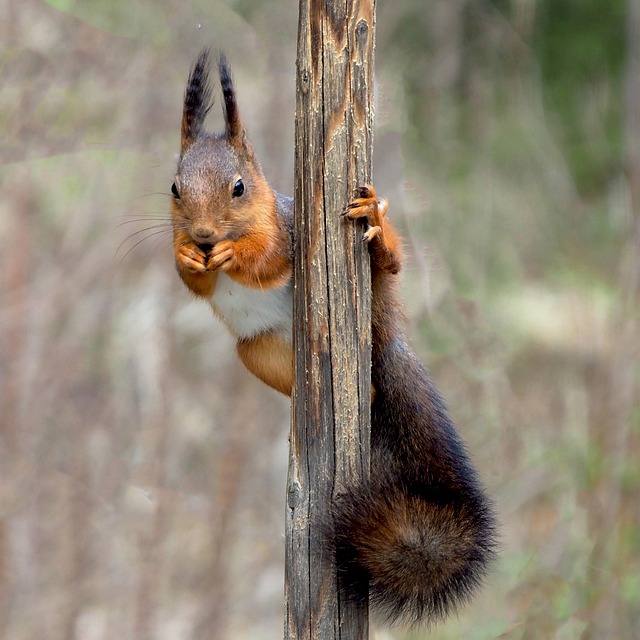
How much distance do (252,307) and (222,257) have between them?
256 mm

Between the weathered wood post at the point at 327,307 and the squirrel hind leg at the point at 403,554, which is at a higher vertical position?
the weathered wood post at the point at 327,307

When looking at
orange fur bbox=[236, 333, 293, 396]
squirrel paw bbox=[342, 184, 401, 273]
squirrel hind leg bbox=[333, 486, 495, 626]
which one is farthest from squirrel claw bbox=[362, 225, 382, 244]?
squirrel hind leg bbox=[333, 486, 495, 626]

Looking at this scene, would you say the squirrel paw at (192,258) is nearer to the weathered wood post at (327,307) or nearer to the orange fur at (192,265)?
the orange fur at (192,265)

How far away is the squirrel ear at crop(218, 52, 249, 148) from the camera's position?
2.32 meters

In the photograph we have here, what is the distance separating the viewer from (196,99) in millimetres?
2453

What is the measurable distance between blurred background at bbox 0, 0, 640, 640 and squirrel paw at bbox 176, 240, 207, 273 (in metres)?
1.80

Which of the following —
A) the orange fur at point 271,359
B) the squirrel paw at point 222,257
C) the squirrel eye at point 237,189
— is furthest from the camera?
the orange fur at point 271,359

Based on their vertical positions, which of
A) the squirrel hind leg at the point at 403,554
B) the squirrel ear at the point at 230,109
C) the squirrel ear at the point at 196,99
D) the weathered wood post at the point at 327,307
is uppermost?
the squirrel ear at the point at 196,99

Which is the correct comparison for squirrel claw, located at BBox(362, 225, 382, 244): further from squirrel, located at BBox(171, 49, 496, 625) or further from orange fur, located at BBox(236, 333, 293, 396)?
orange fur, located at BBox(236, 333, 293, 396)

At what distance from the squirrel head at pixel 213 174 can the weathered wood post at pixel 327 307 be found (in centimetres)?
25

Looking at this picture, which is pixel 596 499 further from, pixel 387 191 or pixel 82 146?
pixel 82 146

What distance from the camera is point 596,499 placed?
14.5ft

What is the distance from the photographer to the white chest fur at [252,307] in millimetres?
2451

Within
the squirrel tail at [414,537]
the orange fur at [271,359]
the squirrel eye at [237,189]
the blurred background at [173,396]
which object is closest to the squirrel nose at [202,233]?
the squirrel eye at [237,189]
